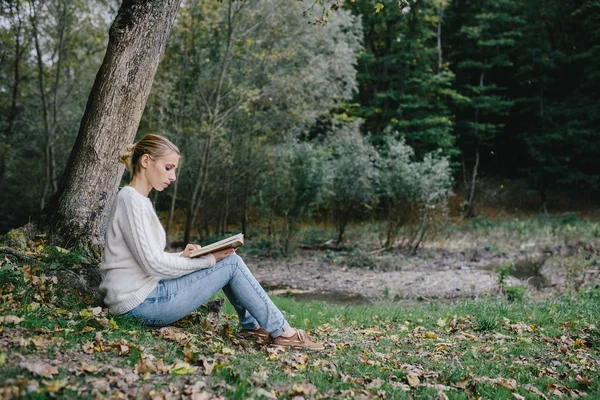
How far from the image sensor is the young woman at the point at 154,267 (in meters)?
3.74

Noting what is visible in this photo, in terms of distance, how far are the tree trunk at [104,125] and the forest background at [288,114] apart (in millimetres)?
9417

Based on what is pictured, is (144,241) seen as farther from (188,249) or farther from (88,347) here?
(88,347)

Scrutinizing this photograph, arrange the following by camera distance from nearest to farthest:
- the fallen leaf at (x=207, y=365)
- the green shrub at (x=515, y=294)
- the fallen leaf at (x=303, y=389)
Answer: the fallen leaf at (x=303, y=389) < the fallen leaf at (x=207, y=365) < the green shrub at (x=515, y=294)

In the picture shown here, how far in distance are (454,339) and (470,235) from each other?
13.5 meters

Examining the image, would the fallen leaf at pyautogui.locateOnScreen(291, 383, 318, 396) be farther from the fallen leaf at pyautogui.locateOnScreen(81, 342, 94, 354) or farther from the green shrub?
the green shrub

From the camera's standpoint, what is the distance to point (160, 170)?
394 centimetres

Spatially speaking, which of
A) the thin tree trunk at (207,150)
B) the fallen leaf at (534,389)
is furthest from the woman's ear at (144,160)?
the thin tree trunk at (207,150)

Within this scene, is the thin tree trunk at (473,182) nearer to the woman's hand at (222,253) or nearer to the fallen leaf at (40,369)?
the woman's hand at (222,253)

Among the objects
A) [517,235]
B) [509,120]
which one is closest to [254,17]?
[517,235]

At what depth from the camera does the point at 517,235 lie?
17281mm

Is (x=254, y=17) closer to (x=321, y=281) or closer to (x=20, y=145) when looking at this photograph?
(x=321, y=281)

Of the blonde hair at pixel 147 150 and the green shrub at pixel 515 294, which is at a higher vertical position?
the blonde hair at pixel 147 150

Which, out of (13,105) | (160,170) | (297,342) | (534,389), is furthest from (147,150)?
(13,105)

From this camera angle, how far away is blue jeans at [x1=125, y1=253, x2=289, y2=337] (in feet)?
13.0
